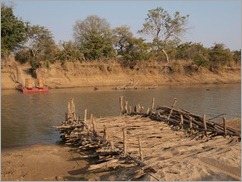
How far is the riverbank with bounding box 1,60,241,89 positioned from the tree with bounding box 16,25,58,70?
94 cm

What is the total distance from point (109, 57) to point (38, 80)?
367 inches

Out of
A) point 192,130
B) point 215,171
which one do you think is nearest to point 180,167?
point 215,171

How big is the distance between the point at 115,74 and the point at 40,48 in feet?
28.8

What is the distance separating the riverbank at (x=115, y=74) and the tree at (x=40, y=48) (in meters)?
0.94

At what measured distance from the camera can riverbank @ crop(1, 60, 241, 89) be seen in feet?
107

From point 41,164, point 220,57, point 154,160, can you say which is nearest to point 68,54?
point 220,57

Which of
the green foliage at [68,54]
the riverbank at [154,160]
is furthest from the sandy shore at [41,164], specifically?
the green foliage at [68,54]

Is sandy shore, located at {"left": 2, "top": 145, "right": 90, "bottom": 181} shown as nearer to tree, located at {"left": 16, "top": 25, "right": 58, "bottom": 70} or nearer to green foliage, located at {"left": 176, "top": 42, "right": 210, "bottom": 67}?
tree, located at {"left": 16, "top": 25, "right": 58, "bottom": 70}

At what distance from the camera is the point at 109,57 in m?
37.5

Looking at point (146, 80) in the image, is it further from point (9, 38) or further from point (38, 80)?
point (9, 38)

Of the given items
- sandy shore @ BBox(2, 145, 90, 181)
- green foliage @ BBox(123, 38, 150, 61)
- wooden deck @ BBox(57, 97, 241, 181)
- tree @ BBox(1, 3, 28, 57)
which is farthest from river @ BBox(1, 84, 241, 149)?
green foliage @ BBox(123, 38, 150, 61)

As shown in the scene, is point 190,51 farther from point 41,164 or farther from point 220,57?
point 41,164

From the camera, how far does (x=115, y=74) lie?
119 feet

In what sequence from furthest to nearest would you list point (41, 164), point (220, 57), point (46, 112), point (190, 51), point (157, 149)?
point (190, 51) → point (220, 57) → point (46, 112) → point (41, 164) → point (157, 149)
